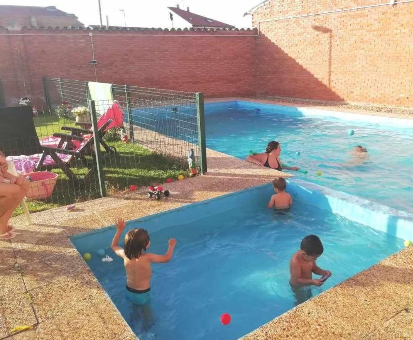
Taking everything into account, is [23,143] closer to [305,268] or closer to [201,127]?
[201,127]

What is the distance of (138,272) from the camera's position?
365cm

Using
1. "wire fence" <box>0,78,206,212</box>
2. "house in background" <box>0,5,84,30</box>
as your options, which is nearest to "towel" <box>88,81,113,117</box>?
"wire fence" <box>0,78,206,212</box>

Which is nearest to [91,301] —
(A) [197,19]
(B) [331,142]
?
(B) [331,142]

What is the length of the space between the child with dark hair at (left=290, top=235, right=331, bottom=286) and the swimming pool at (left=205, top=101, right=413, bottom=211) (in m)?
3.20

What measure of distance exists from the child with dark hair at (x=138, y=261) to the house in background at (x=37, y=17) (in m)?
45.1

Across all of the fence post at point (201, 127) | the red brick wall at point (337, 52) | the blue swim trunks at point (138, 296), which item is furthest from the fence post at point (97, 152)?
the red brick wall at point (337, 52)

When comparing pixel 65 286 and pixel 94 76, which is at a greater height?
pixel 94 76

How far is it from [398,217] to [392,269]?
1545 millimetres

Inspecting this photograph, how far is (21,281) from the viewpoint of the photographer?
3.58 metres

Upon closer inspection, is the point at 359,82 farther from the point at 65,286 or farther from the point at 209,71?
the point at 65,286

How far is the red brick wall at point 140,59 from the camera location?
16.1m

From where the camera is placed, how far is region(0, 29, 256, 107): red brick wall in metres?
16.1

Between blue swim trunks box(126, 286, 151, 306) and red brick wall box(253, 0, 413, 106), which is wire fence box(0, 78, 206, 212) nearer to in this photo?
blue swim trunks box(126, 286, 151, 306)

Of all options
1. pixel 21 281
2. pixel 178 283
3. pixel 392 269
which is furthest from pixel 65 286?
pixel 392 269
